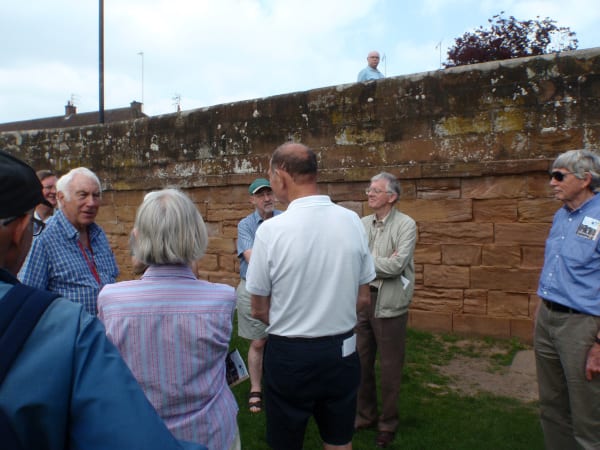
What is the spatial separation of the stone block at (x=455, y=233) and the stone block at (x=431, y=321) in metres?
0.85

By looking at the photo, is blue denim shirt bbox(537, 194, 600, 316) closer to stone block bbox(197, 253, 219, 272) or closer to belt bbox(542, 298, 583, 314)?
belt bbox(542, 298, 583, 314)

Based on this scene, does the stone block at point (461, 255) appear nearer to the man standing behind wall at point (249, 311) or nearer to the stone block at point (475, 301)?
the stone block at point (475, 301)

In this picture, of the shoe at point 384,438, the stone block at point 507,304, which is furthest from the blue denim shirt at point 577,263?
the stone block at point 507,304

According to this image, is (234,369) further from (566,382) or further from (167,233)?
(566,382)

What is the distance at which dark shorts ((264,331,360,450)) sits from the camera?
2.58 m

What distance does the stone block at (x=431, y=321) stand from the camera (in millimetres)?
6199

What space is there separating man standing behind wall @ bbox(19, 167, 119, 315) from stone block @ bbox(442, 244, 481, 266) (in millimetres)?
3947

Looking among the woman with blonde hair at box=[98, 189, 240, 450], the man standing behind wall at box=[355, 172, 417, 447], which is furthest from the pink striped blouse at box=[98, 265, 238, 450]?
the man standing behind wall at box=[355, 172, 417, 447]

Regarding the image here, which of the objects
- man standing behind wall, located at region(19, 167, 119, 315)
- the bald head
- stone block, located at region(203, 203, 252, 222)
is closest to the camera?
the bald head

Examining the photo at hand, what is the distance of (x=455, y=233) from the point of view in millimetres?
6098

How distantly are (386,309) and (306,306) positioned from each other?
145 centimetres

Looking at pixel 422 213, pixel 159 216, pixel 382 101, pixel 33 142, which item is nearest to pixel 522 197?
pixel 422 213

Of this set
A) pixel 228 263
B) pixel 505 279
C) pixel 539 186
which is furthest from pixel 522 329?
pixel 228 263

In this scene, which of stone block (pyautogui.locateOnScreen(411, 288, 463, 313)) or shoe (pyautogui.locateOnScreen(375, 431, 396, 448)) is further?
stone block (pyautogui.locateOnScreen(411, 288, 463, 313))
